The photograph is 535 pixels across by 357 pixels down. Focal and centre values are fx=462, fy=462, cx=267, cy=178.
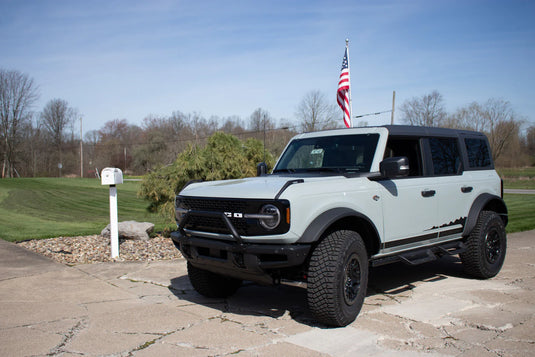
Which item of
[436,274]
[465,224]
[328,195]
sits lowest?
[436,274]

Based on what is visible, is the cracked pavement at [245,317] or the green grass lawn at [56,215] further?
the green grass lawn at [56,215]

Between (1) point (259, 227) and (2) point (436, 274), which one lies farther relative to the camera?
(2) point (436, 274)

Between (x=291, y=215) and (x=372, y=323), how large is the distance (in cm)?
143

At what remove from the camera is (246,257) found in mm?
4219

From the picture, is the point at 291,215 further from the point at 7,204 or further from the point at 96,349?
the point at 7,204

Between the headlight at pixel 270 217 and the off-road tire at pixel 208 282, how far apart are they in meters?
1.49

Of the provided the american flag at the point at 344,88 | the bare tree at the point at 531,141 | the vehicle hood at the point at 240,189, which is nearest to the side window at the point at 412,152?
the vehicle hood at the point at 240,189

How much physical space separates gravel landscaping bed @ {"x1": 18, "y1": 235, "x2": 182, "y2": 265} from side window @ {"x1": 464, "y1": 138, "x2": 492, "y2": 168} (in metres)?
5.07

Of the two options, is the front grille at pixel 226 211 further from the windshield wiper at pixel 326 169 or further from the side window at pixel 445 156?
the side window at pixel 445 156

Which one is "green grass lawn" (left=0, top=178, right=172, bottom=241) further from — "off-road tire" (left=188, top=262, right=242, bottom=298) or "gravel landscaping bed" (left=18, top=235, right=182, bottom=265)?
"off-road tire" (left=188, top=262, right=242, bottom=298)

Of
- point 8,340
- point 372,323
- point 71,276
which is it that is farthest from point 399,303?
point 71,276

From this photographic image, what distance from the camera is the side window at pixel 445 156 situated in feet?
19.5

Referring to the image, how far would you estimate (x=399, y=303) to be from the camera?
521 cm

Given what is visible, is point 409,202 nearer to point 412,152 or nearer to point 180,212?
point 412,152
